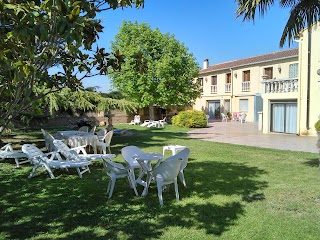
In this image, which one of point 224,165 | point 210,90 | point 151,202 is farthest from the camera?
point 210,90

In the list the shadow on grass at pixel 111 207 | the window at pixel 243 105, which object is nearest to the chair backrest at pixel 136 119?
the window at pixel 243 105

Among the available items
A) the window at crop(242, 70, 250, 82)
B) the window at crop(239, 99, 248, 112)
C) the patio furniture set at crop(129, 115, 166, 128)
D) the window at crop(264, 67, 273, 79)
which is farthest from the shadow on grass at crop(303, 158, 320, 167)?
the window at crop(242, 70, 250, 82)

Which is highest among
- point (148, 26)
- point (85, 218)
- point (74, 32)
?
point (148, 26)

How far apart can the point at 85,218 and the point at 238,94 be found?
32512 mm

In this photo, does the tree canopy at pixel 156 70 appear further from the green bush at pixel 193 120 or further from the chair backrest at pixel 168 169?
the chair backrest at pixel 168 169

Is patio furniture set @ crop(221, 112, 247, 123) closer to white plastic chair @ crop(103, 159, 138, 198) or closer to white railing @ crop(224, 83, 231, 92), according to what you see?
white railing @ crop(224, 83, 231, 92)

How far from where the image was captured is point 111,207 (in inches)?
215

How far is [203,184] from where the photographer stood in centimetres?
709

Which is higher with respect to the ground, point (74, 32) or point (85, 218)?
point (74, 32)

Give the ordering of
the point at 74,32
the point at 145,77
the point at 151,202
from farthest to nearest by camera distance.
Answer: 1. the point at 145,77
2. the point at 151,202
3. the point at 74,32

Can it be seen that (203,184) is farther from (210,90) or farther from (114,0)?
(210,90)

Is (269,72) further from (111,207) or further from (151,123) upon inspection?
(111,207)

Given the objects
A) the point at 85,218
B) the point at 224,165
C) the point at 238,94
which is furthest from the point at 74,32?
the point at 238,94

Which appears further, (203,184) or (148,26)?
(148,26)
